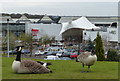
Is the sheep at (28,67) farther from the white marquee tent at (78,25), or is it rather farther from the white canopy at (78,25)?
the white canopy at (78,25)

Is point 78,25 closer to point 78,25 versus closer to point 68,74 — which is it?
point 78,25

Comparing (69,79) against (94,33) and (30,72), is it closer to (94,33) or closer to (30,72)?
(30,72)

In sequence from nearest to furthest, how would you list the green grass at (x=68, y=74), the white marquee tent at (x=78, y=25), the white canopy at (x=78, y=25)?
the green grass at (x=68, y=74)
the white marquee tent at (x=78, y=25)
the white canopy at (x=78, y=25)

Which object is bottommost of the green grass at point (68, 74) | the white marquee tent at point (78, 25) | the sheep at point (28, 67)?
the green grass at point (68, 74)

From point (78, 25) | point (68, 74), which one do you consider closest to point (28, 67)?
point (68, 74)

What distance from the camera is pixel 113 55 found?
88.5ft

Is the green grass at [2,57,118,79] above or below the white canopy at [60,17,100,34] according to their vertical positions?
below

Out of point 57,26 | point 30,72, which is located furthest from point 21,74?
point 57,26

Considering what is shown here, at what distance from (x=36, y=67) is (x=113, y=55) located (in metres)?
18.4

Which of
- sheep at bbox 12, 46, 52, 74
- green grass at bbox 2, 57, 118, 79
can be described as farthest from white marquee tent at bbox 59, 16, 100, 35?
sheep at bbox 12, 46, 52, 74

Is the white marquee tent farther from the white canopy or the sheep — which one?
the sheep

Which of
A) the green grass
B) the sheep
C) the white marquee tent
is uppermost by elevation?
the white marquee tent

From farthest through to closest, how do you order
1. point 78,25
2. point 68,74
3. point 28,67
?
point 78,25 → point 28,67 → point 68,74

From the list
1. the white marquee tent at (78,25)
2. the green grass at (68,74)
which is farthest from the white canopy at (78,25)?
the green grass at (68,74)
